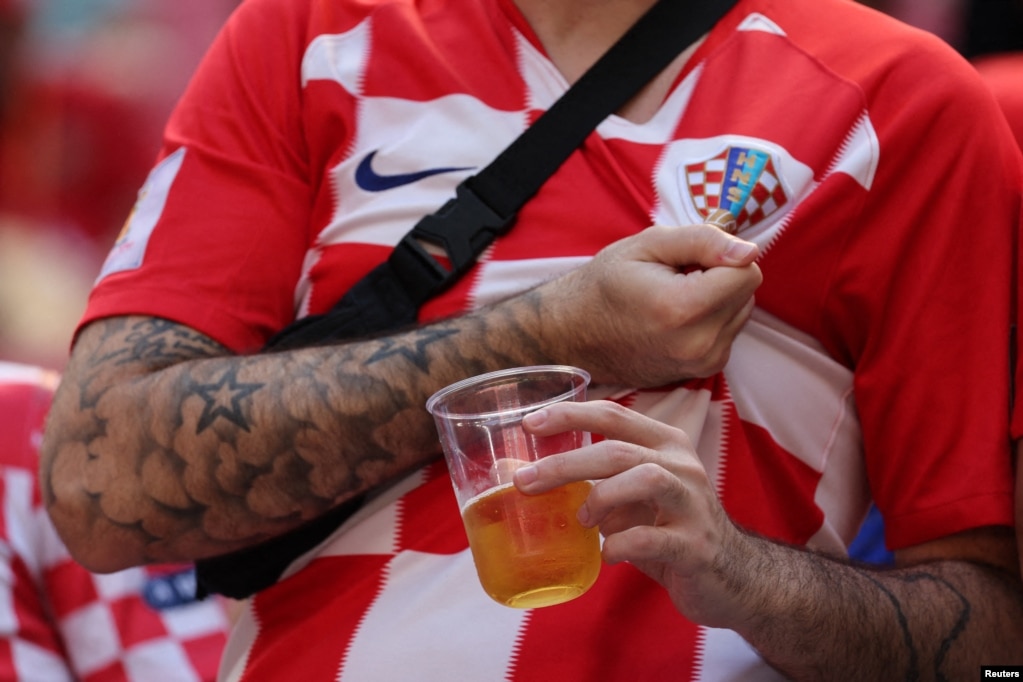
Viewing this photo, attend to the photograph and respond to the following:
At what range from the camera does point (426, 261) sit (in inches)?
76.6

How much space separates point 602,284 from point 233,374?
21.1 inches

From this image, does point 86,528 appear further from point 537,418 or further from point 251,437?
point 537,418

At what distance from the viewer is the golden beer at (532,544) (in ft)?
4.77

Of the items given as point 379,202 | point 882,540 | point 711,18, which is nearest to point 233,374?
point 379,202

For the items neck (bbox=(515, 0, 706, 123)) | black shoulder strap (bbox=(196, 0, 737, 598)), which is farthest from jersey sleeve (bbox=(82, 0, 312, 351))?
neck (bbox=(515, 0, 706, 123))

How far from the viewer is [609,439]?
1.48m

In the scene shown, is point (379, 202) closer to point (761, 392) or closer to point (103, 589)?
point (761, 392)

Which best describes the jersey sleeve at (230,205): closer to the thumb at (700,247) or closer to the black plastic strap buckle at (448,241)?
the black plastic strap buckle at (448,241)

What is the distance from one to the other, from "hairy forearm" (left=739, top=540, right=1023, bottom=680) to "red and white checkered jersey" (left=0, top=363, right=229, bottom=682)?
157cm

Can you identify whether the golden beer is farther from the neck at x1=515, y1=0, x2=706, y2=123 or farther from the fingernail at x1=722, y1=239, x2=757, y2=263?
the neck at x1=515, y1=0, x2=706, y2=123

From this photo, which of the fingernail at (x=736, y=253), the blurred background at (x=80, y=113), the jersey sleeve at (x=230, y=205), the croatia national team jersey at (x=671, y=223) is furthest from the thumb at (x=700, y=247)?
the blurred background at (x=80, y=113)

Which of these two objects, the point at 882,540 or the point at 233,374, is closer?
the point at 233,374

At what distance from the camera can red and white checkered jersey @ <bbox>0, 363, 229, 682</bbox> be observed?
282 cm

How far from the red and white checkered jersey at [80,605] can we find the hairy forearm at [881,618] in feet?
5.16
